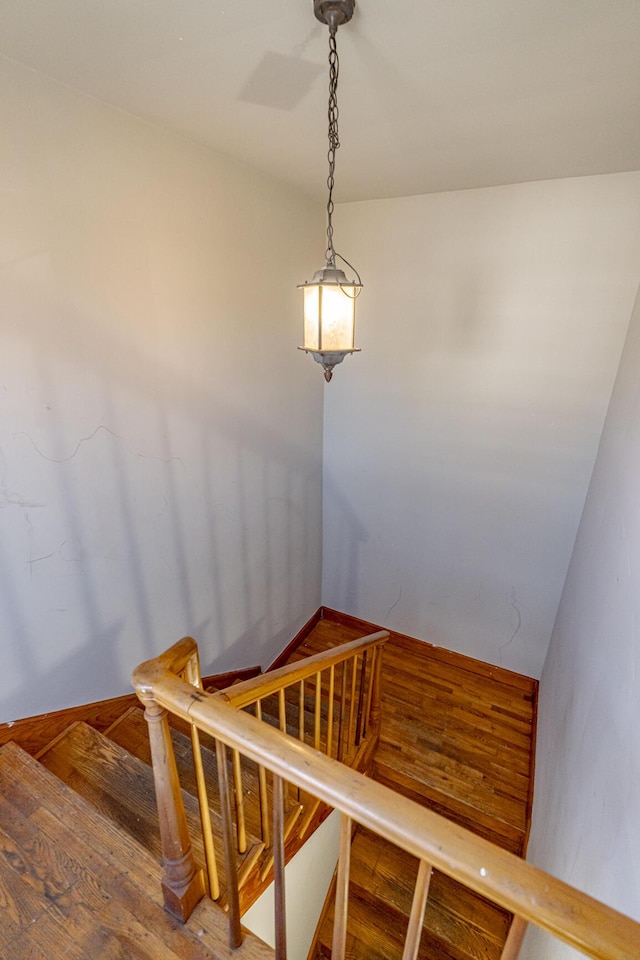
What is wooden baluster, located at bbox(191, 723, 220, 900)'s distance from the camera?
3.56 feet

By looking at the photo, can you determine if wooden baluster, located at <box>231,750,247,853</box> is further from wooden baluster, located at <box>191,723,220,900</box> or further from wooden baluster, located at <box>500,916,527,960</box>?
wooden baluster, located at <box>500,916,527,960</box>

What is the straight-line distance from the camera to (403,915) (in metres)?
2.15

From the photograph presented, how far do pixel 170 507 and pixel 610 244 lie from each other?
257 centimetres

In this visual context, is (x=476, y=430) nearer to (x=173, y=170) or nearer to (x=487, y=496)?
(x=487, y=496)

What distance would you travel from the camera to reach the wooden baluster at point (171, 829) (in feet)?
3.30

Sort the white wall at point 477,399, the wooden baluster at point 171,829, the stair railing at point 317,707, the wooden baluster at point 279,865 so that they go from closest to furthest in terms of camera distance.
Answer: the wooden baluster at point 279,865
the wooden baluster at point 171,829
the stair railing at point 317,707
the white wall at point 477,399

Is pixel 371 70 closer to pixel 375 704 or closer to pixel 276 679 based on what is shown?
pixel 276 679

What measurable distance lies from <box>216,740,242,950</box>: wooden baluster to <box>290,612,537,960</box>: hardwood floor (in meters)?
1.52

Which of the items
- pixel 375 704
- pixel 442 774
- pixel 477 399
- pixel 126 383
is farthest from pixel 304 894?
pixel 477 399

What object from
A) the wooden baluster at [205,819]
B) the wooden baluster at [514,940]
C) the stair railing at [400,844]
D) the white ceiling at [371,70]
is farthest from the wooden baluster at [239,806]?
the white ceiling at [371,70]

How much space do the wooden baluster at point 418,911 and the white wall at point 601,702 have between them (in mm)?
506

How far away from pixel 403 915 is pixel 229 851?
1803 mm

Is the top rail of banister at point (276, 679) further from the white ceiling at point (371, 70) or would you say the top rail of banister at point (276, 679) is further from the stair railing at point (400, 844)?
the white ceiling at point (371, 70)

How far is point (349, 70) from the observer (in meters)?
1.31
